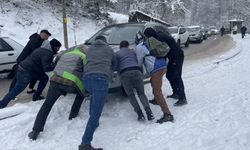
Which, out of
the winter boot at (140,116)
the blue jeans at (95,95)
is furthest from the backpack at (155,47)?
the blue jeans at (95,95)

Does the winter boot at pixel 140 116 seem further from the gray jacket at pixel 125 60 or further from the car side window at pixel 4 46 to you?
the car side window at pixel 4 46

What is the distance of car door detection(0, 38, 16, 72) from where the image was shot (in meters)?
11.9

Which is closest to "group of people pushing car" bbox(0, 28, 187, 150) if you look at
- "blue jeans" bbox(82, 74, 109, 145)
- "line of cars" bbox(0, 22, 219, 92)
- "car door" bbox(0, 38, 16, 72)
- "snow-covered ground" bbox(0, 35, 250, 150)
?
"blue jeans" bbox(82, 74, 109, 145)

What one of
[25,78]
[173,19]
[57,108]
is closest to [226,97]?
[57,108]

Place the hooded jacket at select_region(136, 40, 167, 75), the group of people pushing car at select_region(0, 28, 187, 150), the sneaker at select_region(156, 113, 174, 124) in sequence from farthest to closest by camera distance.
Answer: the hooded jacket at select_region(136, 40, 167, 75)
the sneaker at select_region(156, 113, 174, 124)
the group of people pushing car at select_region(0, 28, 187, 150)

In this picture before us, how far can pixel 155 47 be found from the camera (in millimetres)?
7188

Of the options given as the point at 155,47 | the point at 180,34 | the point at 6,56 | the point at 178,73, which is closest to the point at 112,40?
the point at 178,73

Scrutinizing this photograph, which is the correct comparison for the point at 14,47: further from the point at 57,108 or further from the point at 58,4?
the point at 58,4

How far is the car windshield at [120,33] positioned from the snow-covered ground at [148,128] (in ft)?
5.21

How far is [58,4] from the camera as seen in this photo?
94.2 feet

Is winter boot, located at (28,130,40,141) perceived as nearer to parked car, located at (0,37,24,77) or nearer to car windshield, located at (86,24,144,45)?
car windshield, located at (86,24,144,45)

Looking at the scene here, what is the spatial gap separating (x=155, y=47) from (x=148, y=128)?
1.56m

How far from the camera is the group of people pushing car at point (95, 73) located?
594cm

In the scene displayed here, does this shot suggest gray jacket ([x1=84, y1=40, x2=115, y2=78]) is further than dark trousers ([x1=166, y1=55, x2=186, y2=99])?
No
